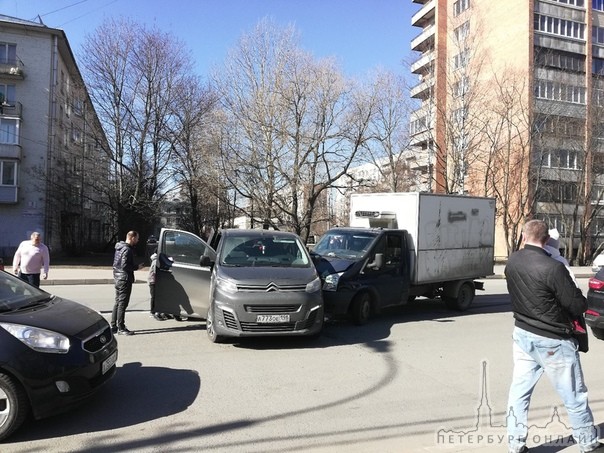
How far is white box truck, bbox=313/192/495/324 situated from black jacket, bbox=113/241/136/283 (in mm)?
3360

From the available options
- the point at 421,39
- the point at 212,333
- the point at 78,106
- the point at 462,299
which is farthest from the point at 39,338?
the point at 421,39

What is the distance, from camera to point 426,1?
185 feet

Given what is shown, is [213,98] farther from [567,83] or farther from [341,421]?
[341,421]

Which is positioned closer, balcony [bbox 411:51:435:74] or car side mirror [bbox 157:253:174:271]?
car side mirror [bbox 157:253:174:271]

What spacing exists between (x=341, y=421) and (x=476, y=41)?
111 feet

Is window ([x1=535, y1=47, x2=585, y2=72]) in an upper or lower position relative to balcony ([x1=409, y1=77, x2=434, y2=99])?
upper

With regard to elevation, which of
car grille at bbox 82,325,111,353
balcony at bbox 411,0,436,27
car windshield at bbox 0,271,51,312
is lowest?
car grille at bbox 82,325,111,353

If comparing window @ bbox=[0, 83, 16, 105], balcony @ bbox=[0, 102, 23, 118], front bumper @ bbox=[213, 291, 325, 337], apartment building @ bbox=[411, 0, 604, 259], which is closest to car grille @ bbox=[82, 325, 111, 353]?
front bumper @ bbox=[213, 291, 325, 337]

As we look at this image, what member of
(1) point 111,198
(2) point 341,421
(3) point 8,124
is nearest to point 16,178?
(3) point 8,124

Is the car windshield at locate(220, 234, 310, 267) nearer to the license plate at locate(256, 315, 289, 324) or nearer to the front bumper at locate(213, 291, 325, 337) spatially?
the front bumper at locate(213, 291, 325, 337)

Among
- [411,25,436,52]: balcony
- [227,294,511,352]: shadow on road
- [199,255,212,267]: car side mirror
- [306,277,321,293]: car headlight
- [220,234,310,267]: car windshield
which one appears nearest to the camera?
[306,277,321,293]: car headlight

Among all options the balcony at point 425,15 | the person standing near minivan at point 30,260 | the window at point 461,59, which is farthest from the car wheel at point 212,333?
the balcony at point 425,15

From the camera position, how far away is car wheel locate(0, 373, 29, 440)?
394 centimetres

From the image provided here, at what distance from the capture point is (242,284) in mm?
7164
